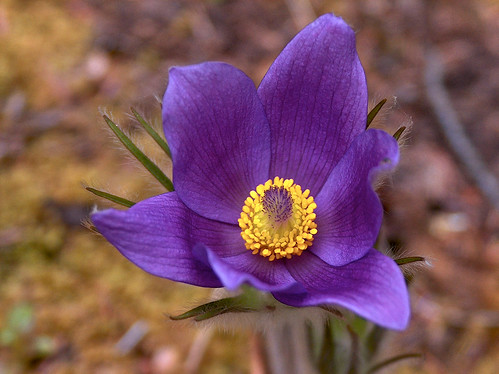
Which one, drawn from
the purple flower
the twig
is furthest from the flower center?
the twig

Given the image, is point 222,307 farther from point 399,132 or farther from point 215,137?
point 399,132

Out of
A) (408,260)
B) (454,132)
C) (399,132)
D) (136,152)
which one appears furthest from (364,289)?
(454,132)

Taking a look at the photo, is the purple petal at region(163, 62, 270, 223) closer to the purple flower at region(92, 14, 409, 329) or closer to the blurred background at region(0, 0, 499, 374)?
the purple flower at region(92, 14, 409, 329)

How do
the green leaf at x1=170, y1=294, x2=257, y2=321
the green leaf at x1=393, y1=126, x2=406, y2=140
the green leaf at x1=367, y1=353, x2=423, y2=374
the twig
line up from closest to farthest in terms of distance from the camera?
the green leaf at x1=170, y1=294, x2=257, y2=321, the green leaf at x1=393, y1=126, x2=406, y2=140, the green leaf at x1=367, y1=353, x2=423, y2=374, the twig

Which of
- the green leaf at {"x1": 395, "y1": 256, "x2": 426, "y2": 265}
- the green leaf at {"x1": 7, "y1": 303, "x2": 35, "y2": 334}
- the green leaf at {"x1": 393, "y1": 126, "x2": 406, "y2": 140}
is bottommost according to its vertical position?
the green leaf at {"x1": 7, "y1": 303, "x2": 35, "y2": 334}

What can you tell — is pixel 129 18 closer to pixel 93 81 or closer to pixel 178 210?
pixel 93 81
